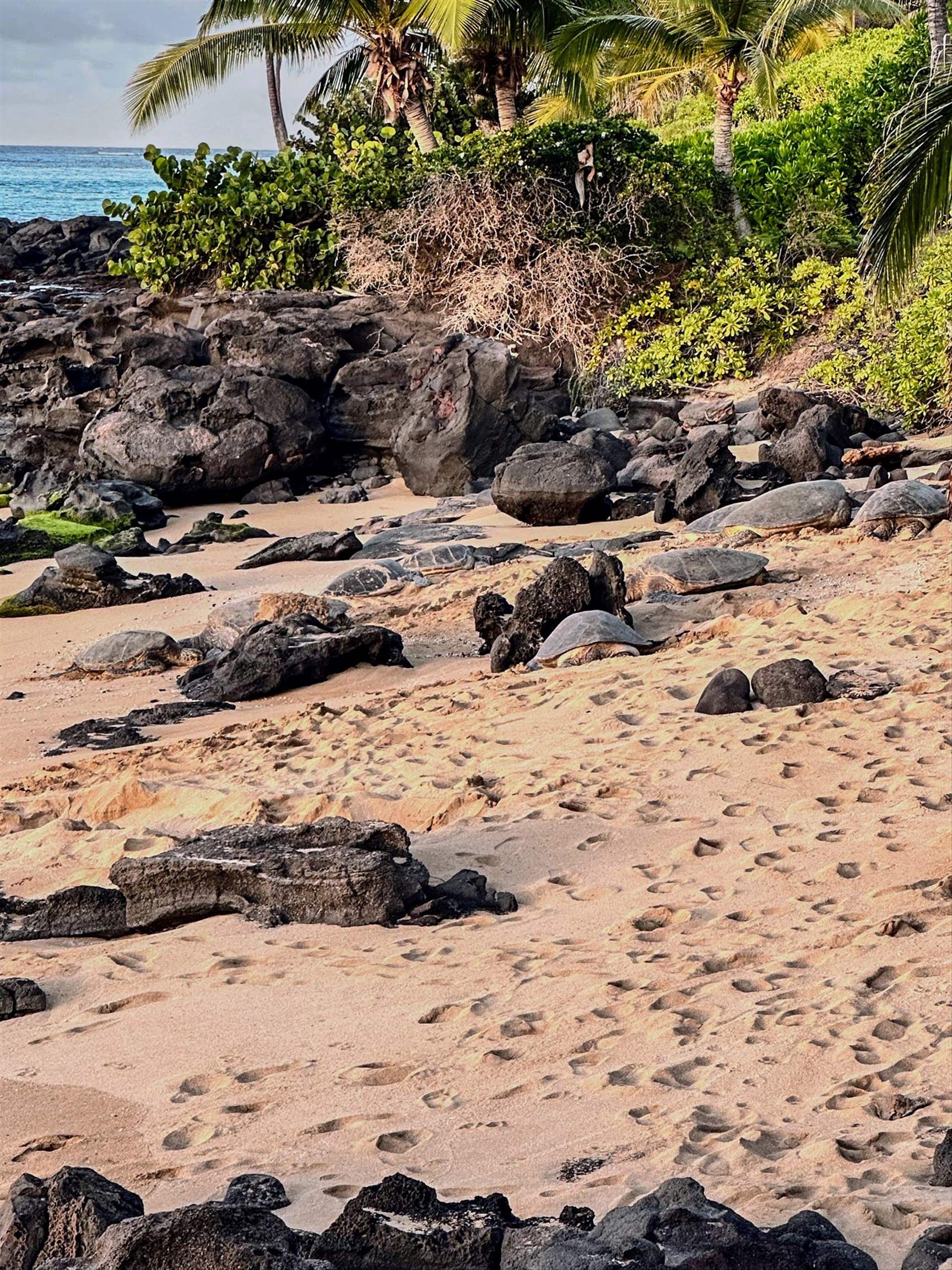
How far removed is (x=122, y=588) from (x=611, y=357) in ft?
30.0

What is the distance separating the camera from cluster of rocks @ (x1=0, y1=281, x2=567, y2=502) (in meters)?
14.3

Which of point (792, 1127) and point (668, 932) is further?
point (668, 932)

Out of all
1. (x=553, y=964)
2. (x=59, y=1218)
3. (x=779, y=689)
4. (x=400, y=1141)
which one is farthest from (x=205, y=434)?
(x=59, y=1218)

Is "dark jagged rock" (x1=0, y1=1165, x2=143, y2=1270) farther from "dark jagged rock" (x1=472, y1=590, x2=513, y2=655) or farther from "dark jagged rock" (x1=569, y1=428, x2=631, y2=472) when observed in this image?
"dark jagged rock" (x1=569, y1=428, x2=631, y2=472)

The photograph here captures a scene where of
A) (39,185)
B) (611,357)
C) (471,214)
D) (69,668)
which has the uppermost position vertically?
(39,185)

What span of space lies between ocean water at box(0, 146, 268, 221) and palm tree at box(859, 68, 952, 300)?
33.3 m

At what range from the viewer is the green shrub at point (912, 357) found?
14602 mm

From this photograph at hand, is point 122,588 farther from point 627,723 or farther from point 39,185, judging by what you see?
point 39,185

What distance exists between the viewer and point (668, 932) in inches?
159

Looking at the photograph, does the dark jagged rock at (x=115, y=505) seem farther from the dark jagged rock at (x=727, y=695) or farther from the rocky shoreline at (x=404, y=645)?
the dark jagged rock at (x=727, y=695)

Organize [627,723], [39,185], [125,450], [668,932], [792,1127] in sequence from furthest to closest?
[39,185] → [125,450] → [627,723] → [668,932] → [792,1127]

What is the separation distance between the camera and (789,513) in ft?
32.7

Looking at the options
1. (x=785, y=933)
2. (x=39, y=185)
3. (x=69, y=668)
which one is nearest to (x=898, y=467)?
(x=69, y=668)

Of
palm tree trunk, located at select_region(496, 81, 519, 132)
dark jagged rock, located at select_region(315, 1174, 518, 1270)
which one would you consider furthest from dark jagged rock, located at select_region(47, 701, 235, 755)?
palm tree trunk, located at select_region(496, 81, 519, 132)
